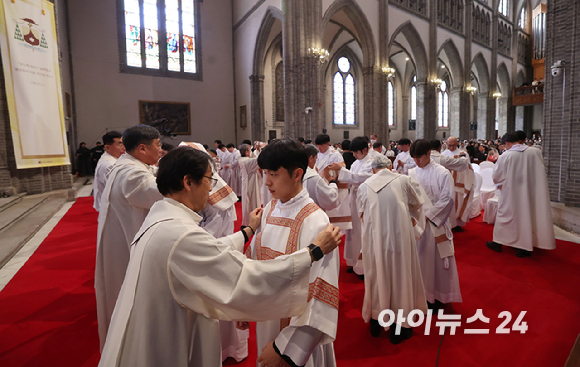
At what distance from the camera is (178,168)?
1.27 meters

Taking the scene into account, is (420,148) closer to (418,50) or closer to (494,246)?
(494,246)

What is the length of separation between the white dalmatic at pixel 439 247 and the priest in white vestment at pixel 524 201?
227cm

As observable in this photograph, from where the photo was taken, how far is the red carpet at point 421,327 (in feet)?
8.71

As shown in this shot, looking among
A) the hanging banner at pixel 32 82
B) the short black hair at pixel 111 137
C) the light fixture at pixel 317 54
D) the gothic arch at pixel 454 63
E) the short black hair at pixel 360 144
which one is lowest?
the short black hair at pixel 360 144

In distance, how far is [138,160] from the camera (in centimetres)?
252

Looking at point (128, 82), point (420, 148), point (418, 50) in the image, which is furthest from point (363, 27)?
point (420, 148)

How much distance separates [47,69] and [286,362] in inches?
387

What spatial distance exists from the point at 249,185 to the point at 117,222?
472cm

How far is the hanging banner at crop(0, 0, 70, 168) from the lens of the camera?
736 cm

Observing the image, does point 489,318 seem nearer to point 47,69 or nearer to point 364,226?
point 364,226

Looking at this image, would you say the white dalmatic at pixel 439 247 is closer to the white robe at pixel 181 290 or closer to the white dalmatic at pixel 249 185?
the white robe at pixel 181 290

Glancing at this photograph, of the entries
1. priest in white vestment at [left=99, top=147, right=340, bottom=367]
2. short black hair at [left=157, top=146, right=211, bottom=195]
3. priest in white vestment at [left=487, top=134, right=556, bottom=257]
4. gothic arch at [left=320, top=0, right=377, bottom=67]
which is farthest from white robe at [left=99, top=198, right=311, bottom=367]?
gothic arch at [left=320, top=0, right=377, bottom=67]

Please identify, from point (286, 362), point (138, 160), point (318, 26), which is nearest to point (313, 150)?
point (138, 160)

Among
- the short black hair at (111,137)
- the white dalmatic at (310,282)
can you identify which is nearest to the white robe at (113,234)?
the white dalmatic at (310,282)
